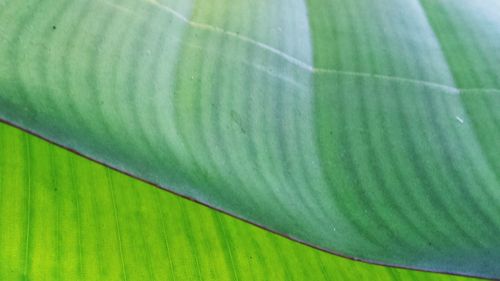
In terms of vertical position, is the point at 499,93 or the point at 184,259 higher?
the point at 499,93

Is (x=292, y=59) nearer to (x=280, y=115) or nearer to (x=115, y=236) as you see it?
(x=280, y=115)

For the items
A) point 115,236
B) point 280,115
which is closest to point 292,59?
point 280,115

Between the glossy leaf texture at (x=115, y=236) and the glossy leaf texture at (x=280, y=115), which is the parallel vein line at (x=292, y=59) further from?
the glossy leaf texture at (x=115, y=236)

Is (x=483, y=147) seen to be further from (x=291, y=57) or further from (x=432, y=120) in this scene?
(x=291, y=57)

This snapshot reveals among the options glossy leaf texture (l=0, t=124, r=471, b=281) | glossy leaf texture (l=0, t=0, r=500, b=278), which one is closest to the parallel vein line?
glossy leaf texture (l=0, t=0, r=500, b=278)

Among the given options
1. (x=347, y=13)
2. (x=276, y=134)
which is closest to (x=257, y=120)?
(x=276, y=134)
